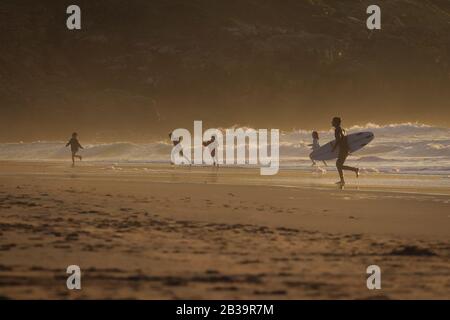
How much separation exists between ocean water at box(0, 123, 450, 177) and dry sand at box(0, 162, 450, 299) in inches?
498

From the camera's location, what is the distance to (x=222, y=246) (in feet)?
25.1

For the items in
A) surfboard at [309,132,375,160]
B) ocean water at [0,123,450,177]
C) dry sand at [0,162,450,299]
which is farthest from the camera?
ocean water at [0,123,450,177]

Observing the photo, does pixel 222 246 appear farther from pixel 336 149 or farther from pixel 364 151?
pixel 364 151

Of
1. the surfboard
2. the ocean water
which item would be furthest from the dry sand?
the ocean water

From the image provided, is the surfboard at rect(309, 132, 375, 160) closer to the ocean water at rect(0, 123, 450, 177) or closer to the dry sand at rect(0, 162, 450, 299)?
the ocean water at rect(0, 123, 450, 177)

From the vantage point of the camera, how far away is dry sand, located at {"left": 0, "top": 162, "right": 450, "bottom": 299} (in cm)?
567

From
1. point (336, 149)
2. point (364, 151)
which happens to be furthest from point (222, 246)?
point (364, 151)

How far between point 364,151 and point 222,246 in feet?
107

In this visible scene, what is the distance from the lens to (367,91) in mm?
100062

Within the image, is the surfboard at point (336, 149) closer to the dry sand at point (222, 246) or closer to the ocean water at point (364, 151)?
the ocean water at point (364, 151)
